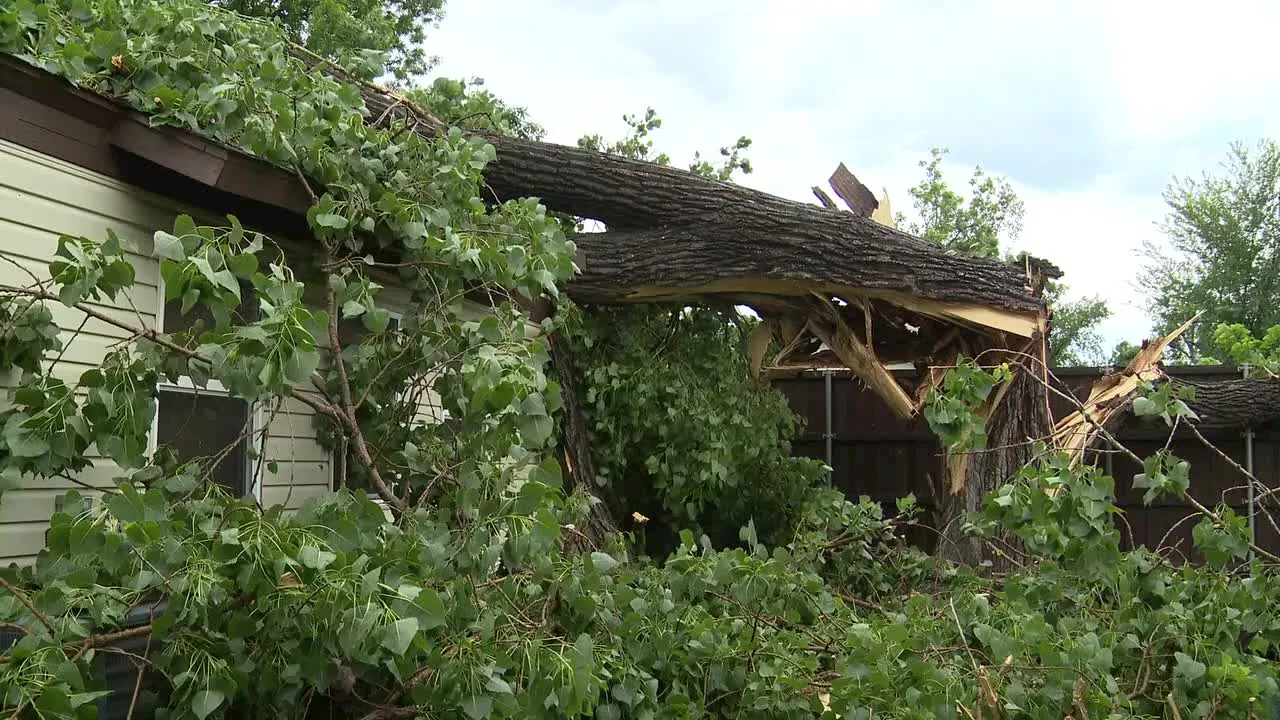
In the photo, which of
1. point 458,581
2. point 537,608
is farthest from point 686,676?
point 458,581

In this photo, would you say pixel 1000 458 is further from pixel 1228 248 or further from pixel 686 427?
pixel 1228 248

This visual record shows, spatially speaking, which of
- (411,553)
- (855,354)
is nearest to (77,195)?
(411,553)

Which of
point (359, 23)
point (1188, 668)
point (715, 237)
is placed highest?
point (359, 23)

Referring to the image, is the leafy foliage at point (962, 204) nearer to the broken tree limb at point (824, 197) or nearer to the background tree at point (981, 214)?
the background tree at point (981, 214)

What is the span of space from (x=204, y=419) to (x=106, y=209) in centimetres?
99

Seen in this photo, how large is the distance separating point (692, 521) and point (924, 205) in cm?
2270

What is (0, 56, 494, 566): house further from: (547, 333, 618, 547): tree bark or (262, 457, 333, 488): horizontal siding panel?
(547, 333, 618, 547): tree bark

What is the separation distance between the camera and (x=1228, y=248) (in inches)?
916

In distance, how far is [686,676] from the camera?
Result: 3.65 meters

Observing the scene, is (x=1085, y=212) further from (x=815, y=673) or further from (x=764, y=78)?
(x=815, y=673)

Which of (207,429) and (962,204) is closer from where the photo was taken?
(207,429)

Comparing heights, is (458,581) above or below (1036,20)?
below

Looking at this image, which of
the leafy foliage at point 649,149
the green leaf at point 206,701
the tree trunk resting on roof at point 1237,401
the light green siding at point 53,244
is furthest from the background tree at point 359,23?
the green leaf at point 206,701

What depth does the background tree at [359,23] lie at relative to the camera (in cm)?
1540
